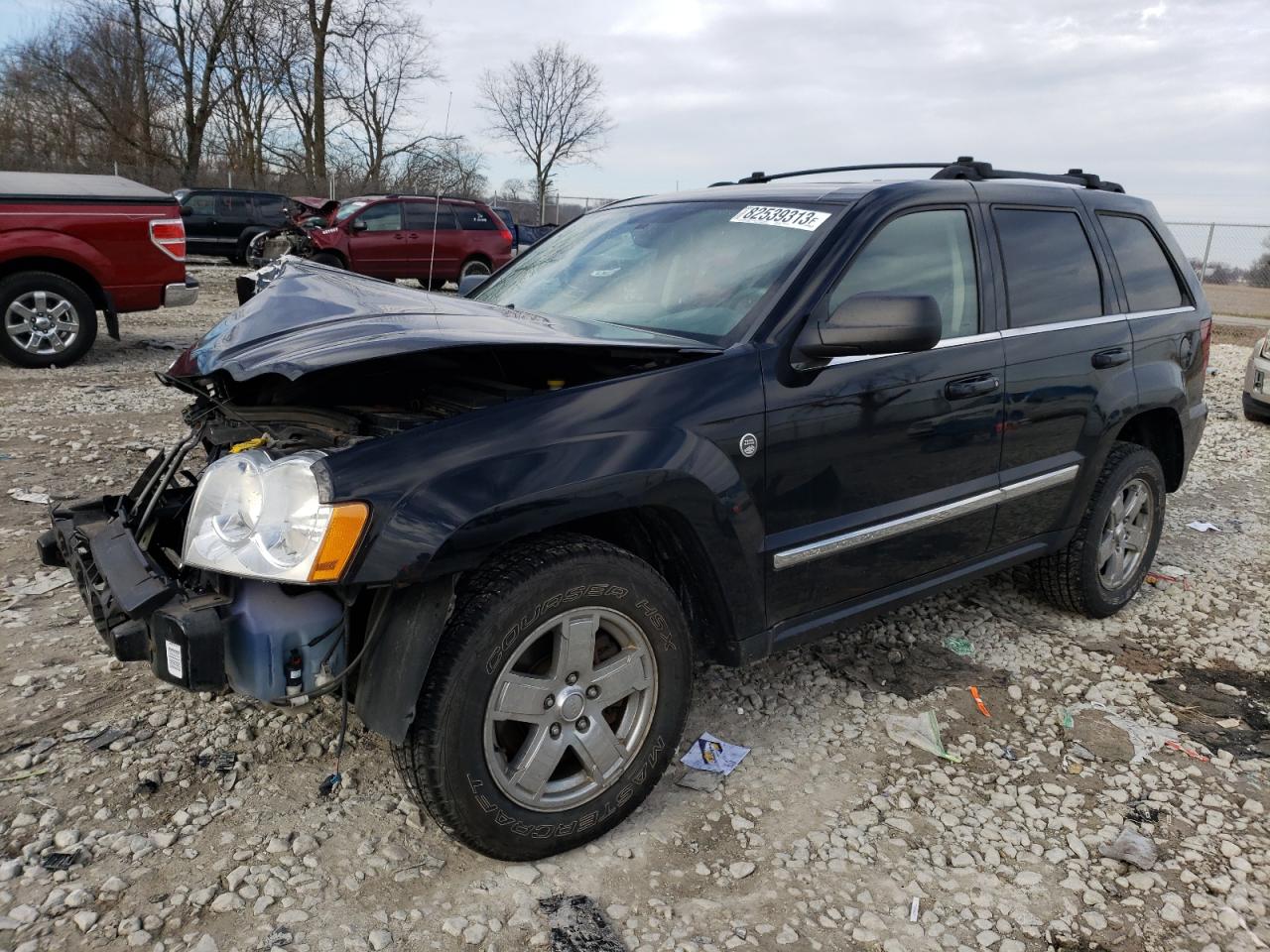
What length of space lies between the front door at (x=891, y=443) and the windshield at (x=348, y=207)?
1441 centimetres

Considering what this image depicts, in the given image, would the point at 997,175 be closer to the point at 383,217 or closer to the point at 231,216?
the point at 383,217

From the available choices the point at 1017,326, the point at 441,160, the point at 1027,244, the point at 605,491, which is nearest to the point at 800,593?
the point at 605,491

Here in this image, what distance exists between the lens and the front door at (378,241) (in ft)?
52.0

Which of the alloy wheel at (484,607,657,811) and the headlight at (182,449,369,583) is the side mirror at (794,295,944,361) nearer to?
the alloy wheel at (484,607,657,811)

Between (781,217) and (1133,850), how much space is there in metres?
2.19

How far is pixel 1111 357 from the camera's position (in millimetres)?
3795

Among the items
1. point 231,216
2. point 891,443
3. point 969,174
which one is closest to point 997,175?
point 969,174

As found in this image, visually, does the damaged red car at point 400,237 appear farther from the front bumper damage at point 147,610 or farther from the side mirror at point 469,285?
the front bumper damage at point 147,610

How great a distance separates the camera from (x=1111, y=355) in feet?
12.5

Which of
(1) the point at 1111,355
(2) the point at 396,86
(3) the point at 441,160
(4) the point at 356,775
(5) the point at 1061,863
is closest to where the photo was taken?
(5) the point at 1061,863

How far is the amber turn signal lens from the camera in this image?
6.68ft

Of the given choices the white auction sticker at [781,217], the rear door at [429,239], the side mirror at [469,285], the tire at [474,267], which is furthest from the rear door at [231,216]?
the white auction sticker at [781,217]

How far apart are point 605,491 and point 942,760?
1.59 meters

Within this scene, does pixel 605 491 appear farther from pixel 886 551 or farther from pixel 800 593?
pixel 886 551
